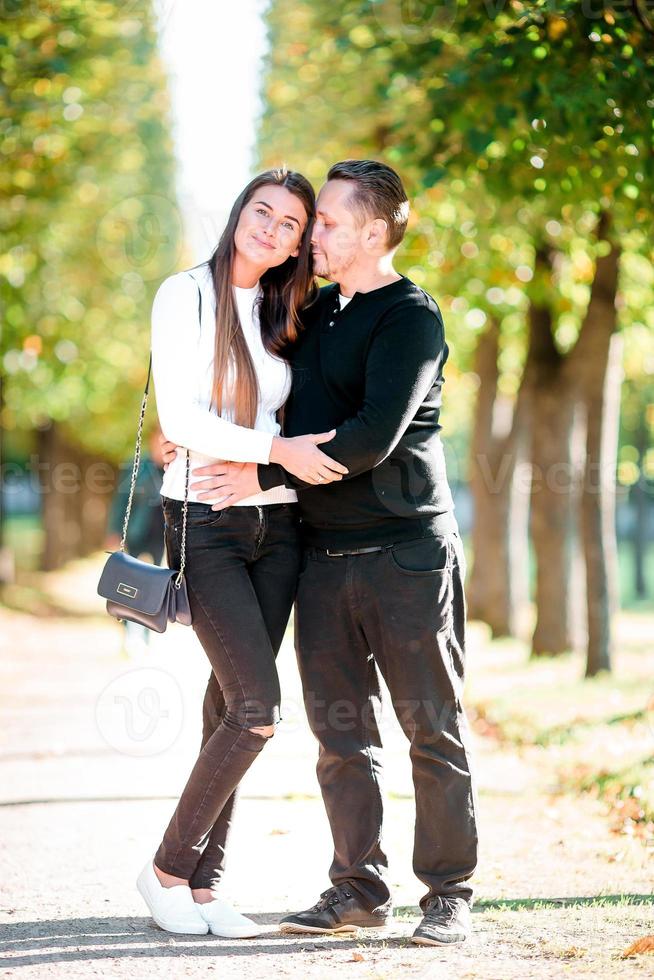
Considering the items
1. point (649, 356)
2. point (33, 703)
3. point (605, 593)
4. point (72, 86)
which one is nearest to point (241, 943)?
point (33, 703)

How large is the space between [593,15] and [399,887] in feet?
→ 14.4

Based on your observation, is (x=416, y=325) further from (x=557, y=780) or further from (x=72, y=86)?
(x=72, y=86)

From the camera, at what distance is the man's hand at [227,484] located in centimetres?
431

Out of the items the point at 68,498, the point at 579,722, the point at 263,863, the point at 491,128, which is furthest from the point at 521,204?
the point at 68,498

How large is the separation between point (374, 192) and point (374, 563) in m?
1.25

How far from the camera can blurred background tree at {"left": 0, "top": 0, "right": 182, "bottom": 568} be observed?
12.0 meters

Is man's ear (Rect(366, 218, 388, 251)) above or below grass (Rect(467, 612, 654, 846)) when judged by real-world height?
above

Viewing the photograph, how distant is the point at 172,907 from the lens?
4.36 meters

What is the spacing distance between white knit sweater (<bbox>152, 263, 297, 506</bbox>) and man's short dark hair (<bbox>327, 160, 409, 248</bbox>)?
0.55 m

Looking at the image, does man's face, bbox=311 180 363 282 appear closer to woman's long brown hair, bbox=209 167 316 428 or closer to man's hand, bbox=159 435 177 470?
woman's long brown hair, bbox=209 167 316 428

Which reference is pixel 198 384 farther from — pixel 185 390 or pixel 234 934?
pixel 234 934

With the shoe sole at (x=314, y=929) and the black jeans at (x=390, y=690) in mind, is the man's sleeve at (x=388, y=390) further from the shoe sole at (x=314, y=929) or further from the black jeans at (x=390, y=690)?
the shoe sole at (x=314, y=929)

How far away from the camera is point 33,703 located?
10914 mm

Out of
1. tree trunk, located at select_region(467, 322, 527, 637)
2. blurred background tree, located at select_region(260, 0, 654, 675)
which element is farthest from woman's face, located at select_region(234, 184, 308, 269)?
tree trunk, located at select_region(467, 322, 527, 637)
